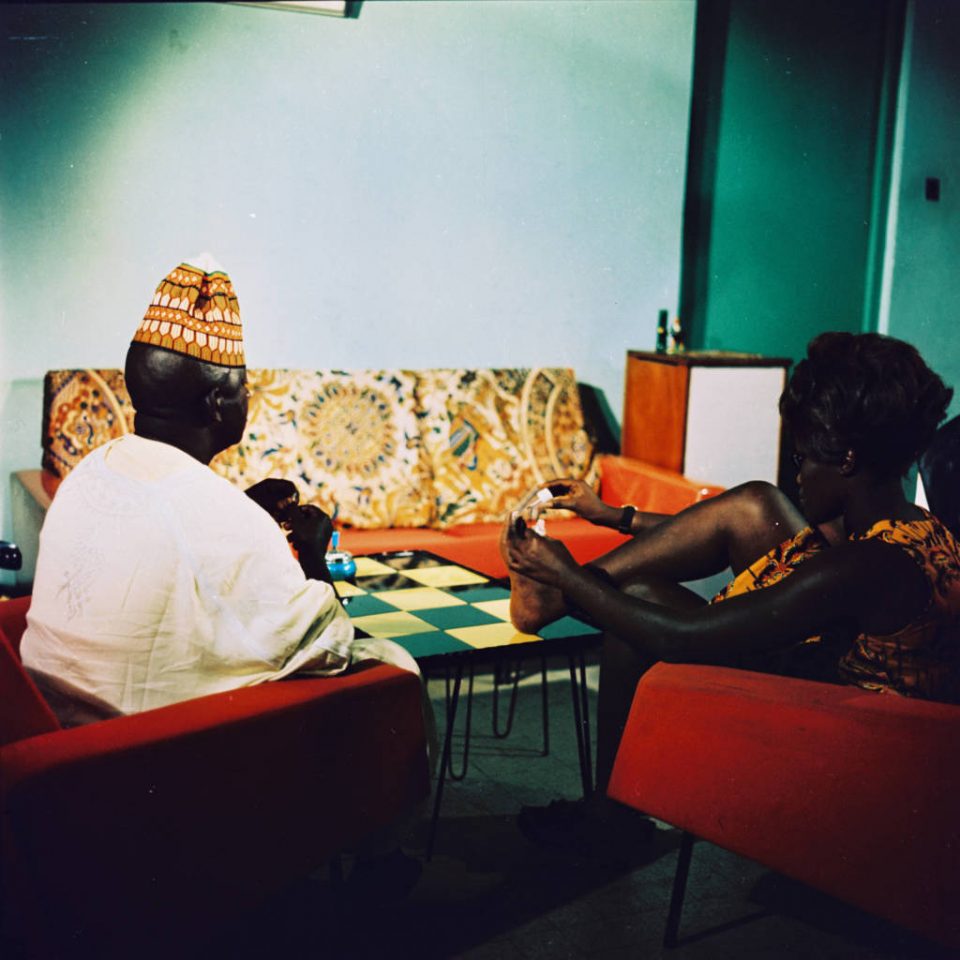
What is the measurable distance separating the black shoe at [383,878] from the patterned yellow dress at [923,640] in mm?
763

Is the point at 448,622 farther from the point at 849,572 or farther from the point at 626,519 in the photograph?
the point at 849,572

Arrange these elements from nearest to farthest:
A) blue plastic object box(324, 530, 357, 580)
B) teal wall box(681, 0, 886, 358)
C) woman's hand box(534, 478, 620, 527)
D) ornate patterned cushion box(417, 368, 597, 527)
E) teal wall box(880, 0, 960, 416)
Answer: woman's hand box(534, 478, 620, 527), blue plastic object box(324, 530, 357, 580), ornate patterned cushion box(417, 368, 597, 527), teal wall box(681, 0, 886, 358), teal wall box(880, 0, 960, 416)

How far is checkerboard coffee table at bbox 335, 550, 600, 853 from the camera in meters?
2.18

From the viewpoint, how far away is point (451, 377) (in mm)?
3982

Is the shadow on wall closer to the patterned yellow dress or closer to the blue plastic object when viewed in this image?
Result: the blue plastic object

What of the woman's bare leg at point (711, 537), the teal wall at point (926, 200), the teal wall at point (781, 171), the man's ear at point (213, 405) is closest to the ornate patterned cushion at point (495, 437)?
the teal wall at point (781, 171)

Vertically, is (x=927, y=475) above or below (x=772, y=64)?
below

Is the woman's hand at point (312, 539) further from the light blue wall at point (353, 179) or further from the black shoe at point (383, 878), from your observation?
the light blue wall at point (353, 179)

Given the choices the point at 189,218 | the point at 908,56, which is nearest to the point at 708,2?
the point at 908,56

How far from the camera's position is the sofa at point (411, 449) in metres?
3.47

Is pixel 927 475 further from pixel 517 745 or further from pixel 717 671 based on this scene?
pixel 517 745

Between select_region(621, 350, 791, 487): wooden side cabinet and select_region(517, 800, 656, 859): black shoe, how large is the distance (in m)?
1.88

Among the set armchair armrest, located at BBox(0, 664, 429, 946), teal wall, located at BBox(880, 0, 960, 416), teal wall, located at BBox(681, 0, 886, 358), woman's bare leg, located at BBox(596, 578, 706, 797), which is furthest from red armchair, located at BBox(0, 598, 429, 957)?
teal wall, located at BBox(880, 0, 960, 416)

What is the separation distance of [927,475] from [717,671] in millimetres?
933
